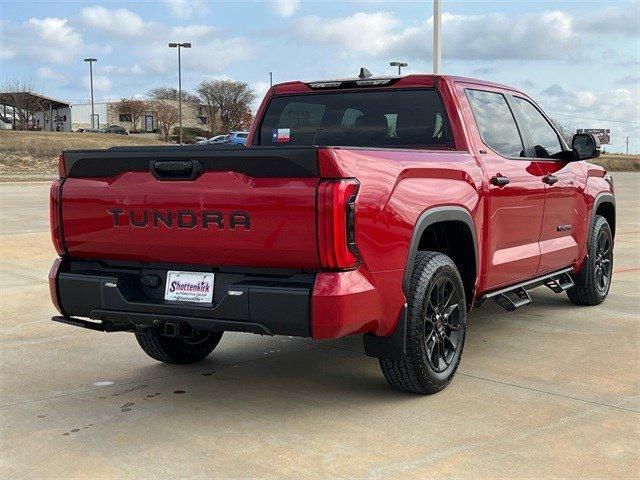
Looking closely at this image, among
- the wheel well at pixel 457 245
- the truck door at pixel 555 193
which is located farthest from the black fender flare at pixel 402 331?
the truck door at pixel 555 193

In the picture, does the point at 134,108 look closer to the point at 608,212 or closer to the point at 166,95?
the point at 166,95

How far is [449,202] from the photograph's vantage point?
486 cm

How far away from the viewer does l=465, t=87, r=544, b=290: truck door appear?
5.45 meters

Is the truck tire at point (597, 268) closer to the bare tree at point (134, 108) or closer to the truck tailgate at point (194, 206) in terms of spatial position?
the truck tailgate at point (194, 206)

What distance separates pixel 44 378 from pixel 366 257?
2437 mm

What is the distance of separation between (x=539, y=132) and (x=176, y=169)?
3425mm

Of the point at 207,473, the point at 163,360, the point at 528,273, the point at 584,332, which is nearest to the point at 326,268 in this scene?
the point at 207,473

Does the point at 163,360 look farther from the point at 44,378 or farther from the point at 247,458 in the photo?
the point at 247,458

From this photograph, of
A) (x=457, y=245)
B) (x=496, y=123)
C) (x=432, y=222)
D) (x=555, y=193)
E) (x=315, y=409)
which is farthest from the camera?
(x=555, y=193)

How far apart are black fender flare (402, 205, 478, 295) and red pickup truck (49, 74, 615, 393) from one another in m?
0.01

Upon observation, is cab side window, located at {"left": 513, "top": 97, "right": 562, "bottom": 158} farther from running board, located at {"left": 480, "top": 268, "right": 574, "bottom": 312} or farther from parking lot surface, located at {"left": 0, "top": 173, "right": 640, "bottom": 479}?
parking lot surface, located at {"left": 0, "top": 173, "right": 640, "bottom": 479}

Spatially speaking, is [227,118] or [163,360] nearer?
[163,360]

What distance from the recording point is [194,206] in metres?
4.22

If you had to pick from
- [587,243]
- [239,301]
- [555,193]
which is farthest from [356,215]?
[587,243]
